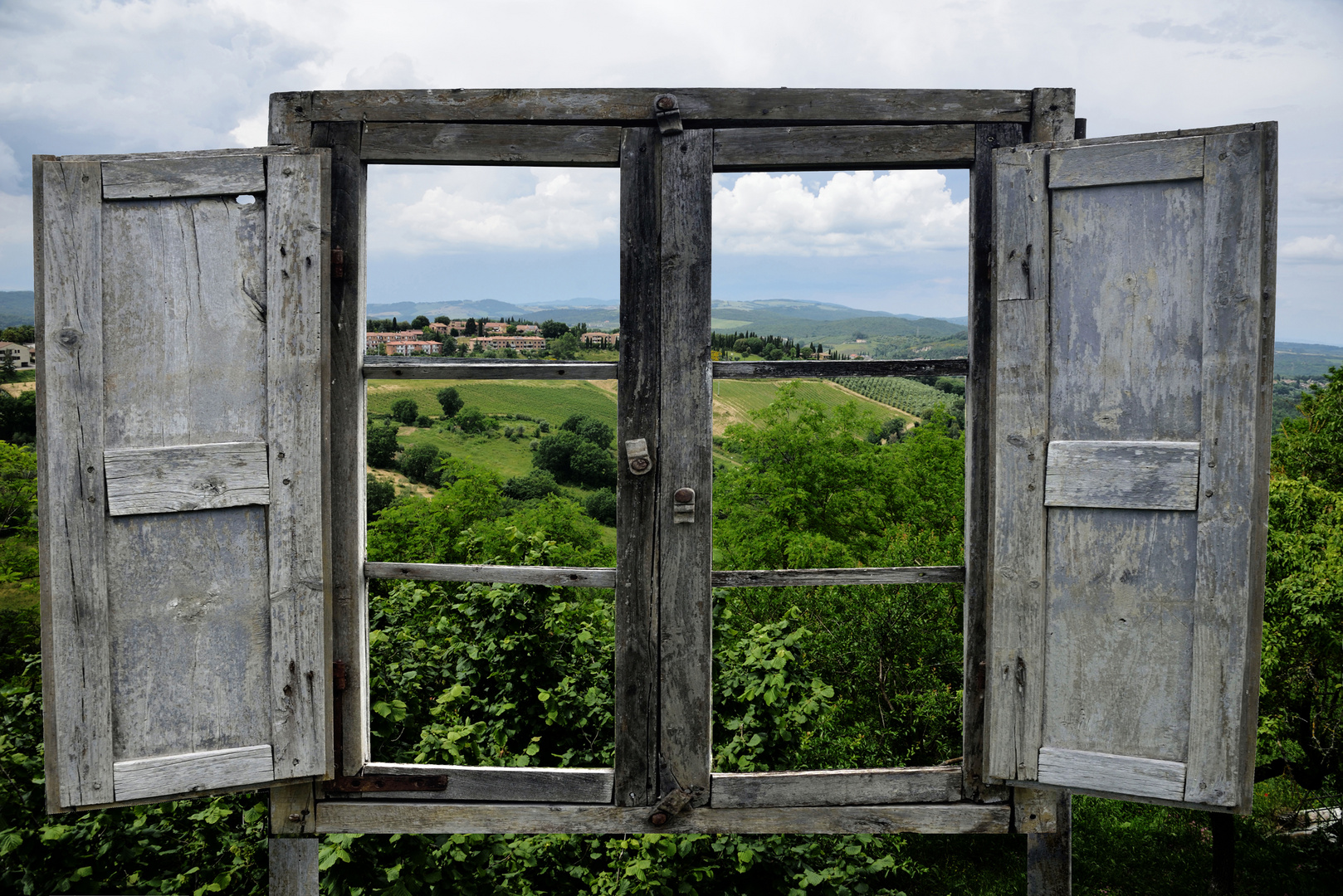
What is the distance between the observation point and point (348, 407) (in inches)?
89.4

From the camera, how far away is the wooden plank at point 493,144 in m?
2.26

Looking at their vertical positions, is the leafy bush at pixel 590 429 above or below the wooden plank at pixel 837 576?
above

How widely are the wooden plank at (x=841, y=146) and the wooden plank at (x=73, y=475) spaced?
1718 mm

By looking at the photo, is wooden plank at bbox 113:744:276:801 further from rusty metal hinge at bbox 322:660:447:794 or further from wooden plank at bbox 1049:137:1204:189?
wooden plank at bbox 1049:137:1204:189

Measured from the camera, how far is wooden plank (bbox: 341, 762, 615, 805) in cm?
237

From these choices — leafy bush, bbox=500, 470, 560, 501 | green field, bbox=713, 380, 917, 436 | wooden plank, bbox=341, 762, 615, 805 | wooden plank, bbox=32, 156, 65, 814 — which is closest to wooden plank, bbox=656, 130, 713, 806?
wooden plank, bbox=341, 762, 615, 805

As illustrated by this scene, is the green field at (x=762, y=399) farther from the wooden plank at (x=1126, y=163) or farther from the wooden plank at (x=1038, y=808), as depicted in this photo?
the wooden plank at (x=1126, y=163)

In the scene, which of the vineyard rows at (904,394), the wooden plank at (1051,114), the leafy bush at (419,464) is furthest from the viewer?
the leafy bush at (419,464)

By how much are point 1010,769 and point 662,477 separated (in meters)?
1.29

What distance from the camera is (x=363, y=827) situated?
2.37 meters

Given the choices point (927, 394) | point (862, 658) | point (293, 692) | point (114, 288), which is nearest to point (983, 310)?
point (293, 692)

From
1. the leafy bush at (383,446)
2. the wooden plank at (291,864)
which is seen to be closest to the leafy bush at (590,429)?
the leafy bush at (383,446)

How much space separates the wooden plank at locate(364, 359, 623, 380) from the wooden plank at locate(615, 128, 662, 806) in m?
0.09

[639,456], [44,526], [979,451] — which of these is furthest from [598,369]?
[44,526]
